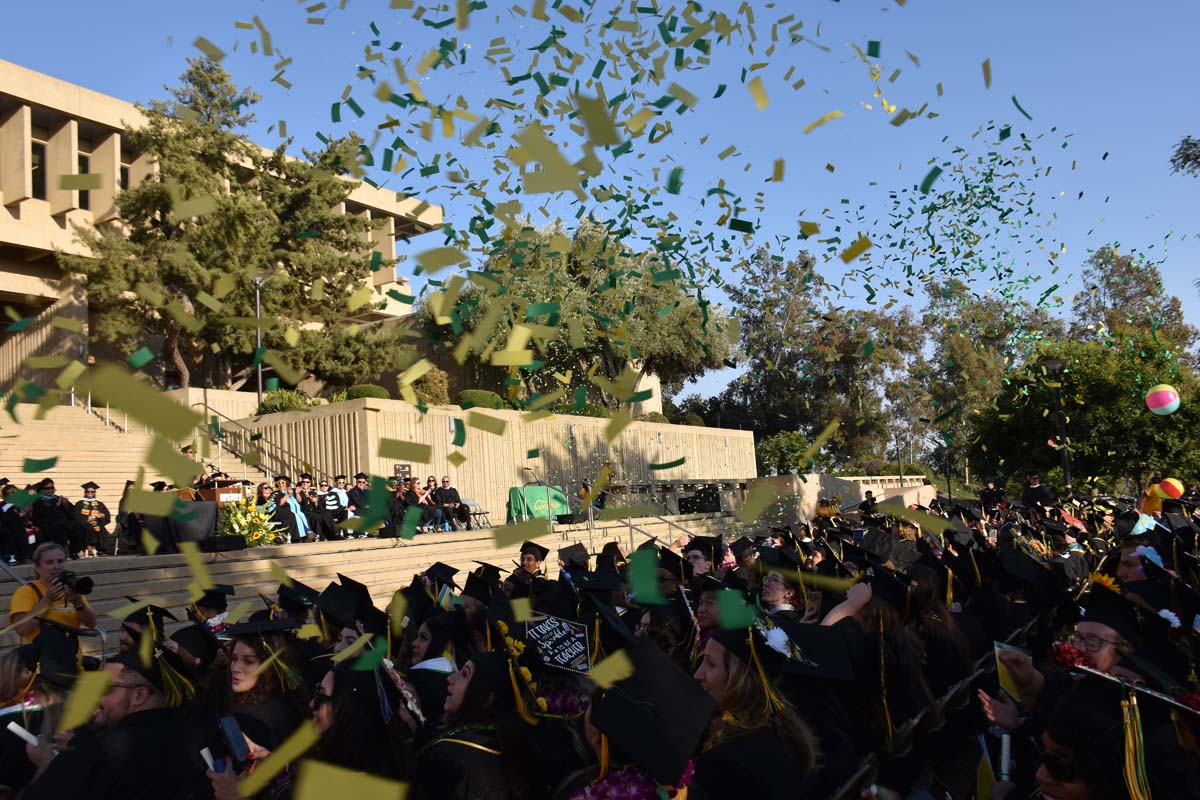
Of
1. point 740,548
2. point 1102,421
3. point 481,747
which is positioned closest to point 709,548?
point 740,548

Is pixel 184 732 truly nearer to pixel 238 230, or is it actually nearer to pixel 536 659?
pixel 536 659

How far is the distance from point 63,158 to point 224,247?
6906 mm

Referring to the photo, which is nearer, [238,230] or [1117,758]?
[1117,758]

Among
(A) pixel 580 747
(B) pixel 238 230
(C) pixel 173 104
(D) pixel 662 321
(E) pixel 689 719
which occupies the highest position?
(C) pixel 173 104

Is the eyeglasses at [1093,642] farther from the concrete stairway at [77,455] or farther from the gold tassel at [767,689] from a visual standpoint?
the concrete stairway at [77,455]

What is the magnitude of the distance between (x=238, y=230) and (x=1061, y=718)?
23662 millimetres

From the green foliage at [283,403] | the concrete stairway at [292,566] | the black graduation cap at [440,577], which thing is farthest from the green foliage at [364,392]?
the black graduation cap at [440,577]

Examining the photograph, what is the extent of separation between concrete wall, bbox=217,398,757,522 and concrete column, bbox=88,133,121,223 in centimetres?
991

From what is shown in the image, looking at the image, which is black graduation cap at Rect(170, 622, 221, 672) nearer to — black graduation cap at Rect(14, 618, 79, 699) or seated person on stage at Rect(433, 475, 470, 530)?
black graduation cap at Rect(14, 618, 79, 699)

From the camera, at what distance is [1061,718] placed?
2562 mm

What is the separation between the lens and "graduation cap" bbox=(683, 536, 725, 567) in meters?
7.83

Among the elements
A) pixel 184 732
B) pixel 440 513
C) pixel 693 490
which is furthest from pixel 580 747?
pixel 693 490

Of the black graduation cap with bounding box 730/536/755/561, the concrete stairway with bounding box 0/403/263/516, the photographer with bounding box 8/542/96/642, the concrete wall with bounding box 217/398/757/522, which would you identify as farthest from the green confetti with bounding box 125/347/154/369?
the concrete wall with bounding box 217/398/757/522

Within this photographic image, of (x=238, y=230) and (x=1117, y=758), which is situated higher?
(x=238, y=230)
